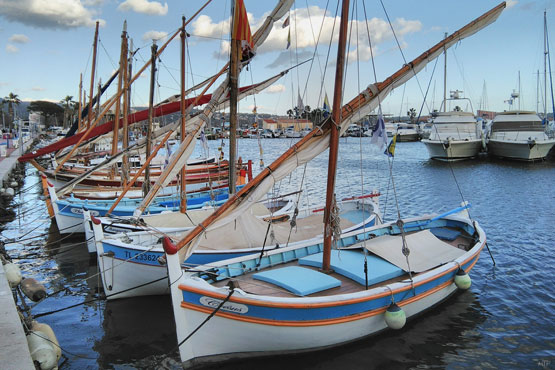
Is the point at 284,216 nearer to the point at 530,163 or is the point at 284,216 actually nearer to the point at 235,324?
the point at 235,324

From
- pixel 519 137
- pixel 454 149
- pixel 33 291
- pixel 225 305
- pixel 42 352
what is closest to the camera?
pixel 42 352

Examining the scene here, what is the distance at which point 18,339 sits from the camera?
7.43 meters

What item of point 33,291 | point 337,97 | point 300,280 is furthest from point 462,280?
point 33,291

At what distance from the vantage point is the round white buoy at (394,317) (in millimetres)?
9406

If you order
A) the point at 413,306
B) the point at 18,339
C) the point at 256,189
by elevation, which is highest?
the point at 256,189

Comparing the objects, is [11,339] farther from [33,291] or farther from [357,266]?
[357,266]

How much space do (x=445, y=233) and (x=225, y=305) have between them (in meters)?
9.79

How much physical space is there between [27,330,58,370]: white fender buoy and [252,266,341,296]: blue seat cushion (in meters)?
4.65

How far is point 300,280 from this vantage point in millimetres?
9703

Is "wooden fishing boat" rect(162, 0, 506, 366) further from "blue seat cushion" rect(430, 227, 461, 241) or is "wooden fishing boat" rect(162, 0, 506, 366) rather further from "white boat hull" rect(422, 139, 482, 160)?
"white boat hull" rect(422, 139, 482, 160)

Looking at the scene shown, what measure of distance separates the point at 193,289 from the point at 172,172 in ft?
17.1

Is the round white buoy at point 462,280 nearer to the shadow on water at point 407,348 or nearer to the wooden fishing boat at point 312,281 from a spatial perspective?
the wooden fishing boat at point 312,281

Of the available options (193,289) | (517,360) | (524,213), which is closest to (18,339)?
(193,289)

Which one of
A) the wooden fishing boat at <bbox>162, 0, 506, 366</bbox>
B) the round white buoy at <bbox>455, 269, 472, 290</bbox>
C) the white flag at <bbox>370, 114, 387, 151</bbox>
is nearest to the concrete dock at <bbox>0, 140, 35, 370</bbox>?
the wooden fishing boat at <bbox>162, 0, 506, 366</bbox>
